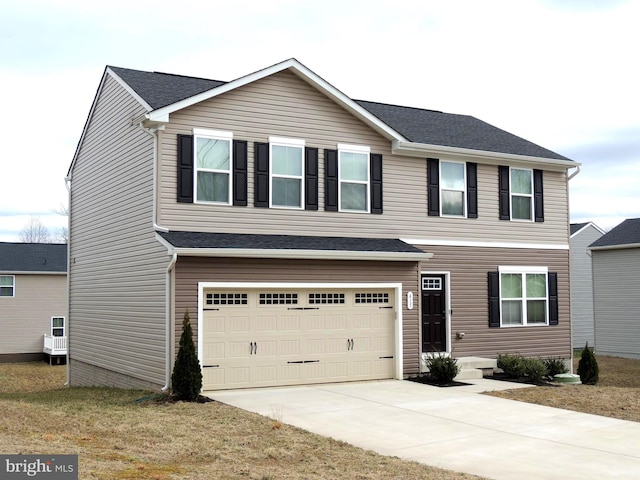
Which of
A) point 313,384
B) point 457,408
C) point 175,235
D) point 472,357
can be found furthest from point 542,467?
point 472,357

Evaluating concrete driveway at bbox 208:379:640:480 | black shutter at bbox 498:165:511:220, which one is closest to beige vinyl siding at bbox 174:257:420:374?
concrete driveway at bbox 208:379:640:480

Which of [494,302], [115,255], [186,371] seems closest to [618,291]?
[494,302]

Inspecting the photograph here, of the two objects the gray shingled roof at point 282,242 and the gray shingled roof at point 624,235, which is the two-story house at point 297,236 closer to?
the gray shingled roof at point 282,242

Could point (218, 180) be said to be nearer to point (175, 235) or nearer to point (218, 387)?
point (175, 235)

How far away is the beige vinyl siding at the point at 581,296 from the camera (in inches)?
1383

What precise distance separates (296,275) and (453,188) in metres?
5.96

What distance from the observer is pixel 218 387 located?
15930 mm

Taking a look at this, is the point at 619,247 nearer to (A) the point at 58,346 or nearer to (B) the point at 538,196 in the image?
(B) the point at 538,196

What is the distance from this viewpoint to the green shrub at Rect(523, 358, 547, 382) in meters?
18.7

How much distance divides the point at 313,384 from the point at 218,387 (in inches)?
93.1

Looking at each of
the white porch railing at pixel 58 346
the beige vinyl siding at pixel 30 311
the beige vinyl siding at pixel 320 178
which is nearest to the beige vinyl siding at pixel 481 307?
the beige vinyl siding at pixel 320 178

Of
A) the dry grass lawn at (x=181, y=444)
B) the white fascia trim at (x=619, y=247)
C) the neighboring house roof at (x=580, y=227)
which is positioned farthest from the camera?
the neighboring house roof at (x=580, y=227)

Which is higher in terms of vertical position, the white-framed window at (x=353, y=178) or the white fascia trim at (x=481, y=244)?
the white-framed window at (x=353, y=178)

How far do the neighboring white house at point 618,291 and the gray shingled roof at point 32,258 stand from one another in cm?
2492
